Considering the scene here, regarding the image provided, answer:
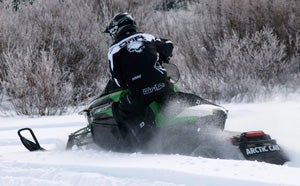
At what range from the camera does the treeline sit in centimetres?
1045

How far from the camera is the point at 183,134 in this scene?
4.37 meters

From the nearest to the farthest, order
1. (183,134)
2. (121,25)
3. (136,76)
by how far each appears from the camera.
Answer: (183,134), (136,76), (121,25)

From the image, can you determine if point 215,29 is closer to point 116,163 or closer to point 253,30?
point 253,30

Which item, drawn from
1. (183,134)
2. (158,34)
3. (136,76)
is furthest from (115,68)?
(158,34)

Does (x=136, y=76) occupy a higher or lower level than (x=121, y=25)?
lower

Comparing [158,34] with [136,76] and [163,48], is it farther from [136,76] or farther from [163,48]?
[136,76]

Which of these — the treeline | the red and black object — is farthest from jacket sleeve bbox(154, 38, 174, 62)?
the treeline

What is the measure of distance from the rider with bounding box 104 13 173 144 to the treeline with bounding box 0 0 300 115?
213 inches

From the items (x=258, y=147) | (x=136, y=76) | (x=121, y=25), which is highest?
(x=121, y=25)

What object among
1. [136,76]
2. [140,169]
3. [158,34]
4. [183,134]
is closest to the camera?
[140,169]

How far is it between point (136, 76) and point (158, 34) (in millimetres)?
9228

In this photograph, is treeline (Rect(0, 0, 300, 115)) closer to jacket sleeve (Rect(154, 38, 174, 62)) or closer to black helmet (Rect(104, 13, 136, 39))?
jacket sleeve (Rect(154, 38, 174, 62))

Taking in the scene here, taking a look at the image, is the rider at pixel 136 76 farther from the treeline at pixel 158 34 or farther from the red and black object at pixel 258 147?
the treeline at pixel 158 34

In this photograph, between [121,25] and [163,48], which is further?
[163,48]
